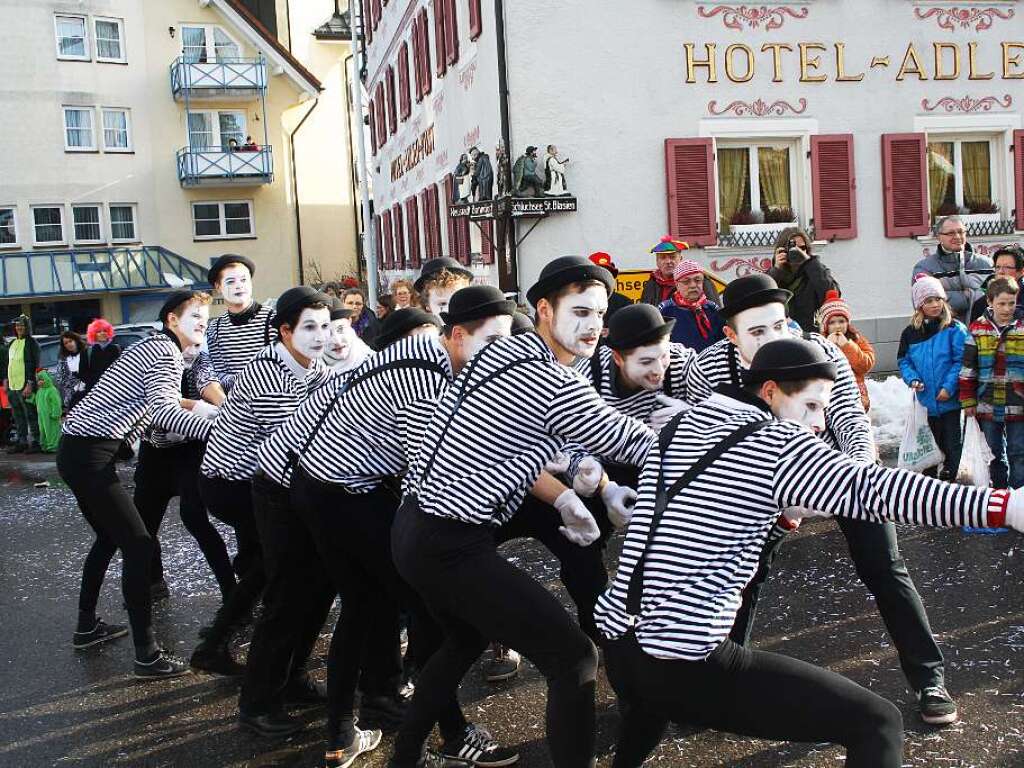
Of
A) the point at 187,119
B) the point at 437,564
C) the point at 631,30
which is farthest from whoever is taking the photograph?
the point at 187,119

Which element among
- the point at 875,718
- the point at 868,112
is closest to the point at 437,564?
the point at 875,718

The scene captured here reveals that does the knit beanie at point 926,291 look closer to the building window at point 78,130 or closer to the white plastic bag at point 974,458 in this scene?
the white plastic bag at point 974,458

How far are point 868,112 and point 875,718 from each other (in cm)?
1499

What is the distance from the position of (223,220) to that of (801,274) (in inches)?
1193

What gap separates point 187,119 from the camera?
37.3m

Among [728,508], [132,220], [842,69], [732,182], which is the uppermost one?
[842,69]

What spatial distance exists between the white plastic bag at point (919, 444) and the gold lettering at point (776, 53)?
8.59 metres

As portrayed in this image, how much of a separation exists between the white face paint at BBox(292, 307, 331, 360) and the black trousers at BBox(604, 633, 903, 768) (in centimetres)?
262

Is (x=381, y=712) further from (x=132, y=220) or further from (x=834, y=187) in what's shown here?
(x=132, y=220)

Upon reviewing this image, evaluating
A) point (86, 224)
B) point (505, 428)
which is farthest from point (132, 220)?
point (505, 428)

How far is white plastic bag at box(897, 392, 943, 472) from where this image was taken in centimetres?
899

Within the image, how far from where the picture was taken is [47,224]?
36.1 metres

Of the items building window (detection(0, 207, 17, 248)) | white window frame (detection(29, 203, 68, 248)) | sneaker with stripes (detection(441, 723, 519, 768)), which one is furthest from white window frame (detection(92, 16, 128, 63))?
sneaker with stripes (detection(441, 723, 519, 768))

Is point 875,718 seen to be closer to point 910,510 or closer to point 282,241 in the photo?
point 910,510
